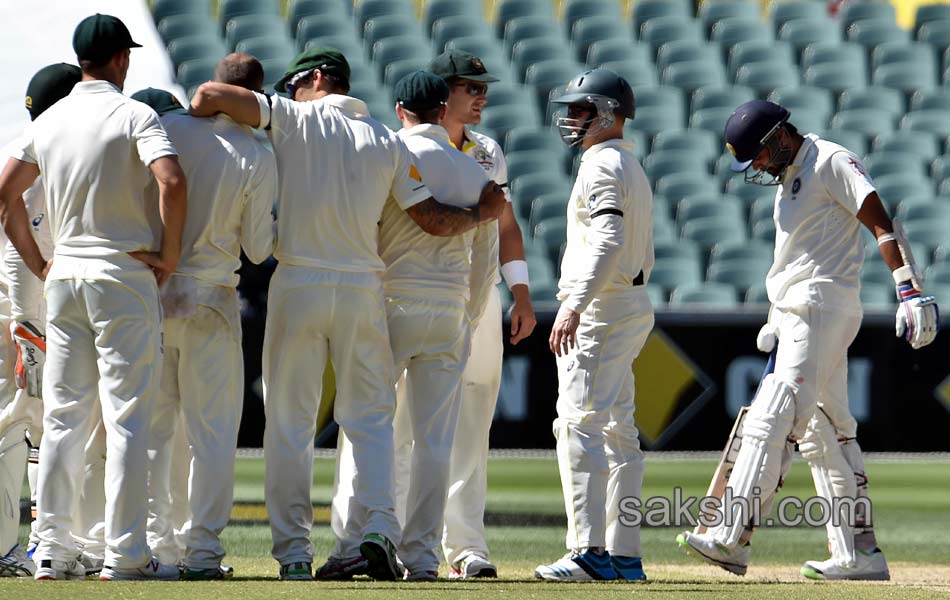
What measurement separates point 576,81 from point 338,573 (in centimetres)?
208

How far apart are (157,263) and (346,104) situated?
0.88 meters

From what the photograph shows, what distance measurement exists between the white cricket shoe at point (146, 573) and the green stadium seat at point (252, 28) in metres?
8.99

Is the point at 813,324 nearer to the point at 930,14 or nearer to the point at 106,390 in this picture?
the point at 106,390

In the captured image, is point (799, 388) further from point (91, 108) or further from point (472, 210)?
point (91, 108)

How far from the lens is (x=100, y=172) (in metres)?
4.53

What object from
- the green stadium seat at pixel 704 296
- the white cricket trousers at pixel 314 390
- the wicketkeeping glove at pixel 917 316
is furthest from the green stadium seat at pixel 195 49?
the wicketkeeping glove at pixel 917 316

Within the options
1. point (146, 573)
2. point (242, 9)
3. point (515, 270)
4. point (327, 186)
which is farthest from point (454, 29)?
point (146, 573)

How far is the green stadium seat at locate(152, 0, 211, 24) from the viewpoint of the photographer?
1341cm

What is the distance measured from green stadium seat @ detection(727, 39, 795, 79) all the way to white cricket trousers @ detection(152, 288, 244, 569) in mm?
8766

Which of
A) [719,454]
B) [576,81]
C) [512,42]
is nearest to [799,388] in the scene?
[576,81]

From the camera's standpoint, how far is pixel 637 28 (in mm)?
13094

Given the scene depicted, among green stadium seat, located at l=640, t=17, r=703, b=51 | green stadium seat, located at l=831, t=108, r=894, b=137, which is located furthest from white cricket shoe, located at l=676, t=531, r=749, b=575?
green stadium seat, located at l=640, t=17, r=703, b=51

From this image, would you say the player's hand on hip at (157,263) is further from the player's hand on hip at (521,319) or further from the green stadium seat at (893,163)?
the green stadium seat at (893,163)

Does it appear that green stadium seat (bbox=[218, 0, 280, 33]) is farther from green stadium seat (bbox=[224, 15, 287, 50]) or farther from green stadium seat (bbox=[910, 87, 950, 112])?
green stadium seat (bbox=[910, 87, 950, 112])
